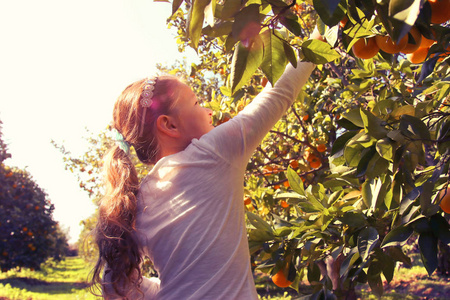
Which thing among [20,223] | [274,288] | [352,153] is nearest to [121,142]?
[352,153]

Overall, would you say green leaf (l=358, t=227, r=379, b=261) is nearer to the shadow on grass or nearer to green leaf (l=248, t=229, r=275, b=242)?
green leaf (l=248, t=229, r=275, b=242)

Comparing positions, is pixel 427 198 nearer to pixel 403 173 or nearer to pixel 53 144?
pixel 403 173

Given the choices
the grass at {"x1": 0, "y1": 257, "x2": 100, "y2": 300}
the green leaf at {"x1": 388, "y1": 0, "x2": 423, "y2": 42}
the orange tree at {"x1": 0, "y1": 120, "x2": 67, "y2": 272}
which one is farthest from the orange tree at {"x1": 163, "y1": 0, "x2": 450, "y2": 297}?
the orange tree at {"x1": 0, "y1": 120, "x2": 67, "y2": 272}

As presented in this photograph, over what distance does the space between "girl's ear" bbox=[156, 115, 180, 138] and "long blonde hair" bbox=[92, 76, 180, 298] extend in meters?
0.03

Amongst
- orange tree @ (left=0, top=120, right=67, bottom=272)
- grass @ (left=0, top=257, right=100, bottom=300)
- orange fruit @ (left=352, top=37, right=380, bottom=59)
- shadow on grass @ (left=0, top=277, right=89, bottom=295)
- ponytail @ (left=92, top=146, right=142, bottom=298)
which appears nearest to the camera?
orange fruit @ (left=352, top=37, right=380, bottom=59)

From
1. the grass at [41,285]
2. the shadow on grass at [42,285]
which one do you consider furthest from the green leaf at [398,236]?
the shadow on grass at [42,285]

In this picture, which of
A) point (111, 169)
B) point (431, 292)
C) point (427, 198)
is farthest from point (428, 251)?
point (431, 292)

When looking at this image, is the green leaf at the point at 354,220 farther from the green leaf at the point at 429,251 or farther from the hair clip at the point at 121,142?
the hair clip at the point at 121,142

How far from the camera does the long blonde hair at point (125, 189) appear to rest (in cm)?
116

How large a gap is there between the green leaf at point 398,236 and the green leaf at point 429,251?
36mm

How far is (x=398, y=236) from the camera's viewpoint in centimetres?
97

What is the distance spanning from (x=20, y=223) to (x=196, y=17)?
12448 mm

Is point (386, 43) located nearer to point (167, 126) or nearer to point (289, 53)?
point (289, 53)

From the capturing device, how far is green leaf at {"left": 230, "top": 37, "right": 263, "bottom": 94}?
73 centimetres
